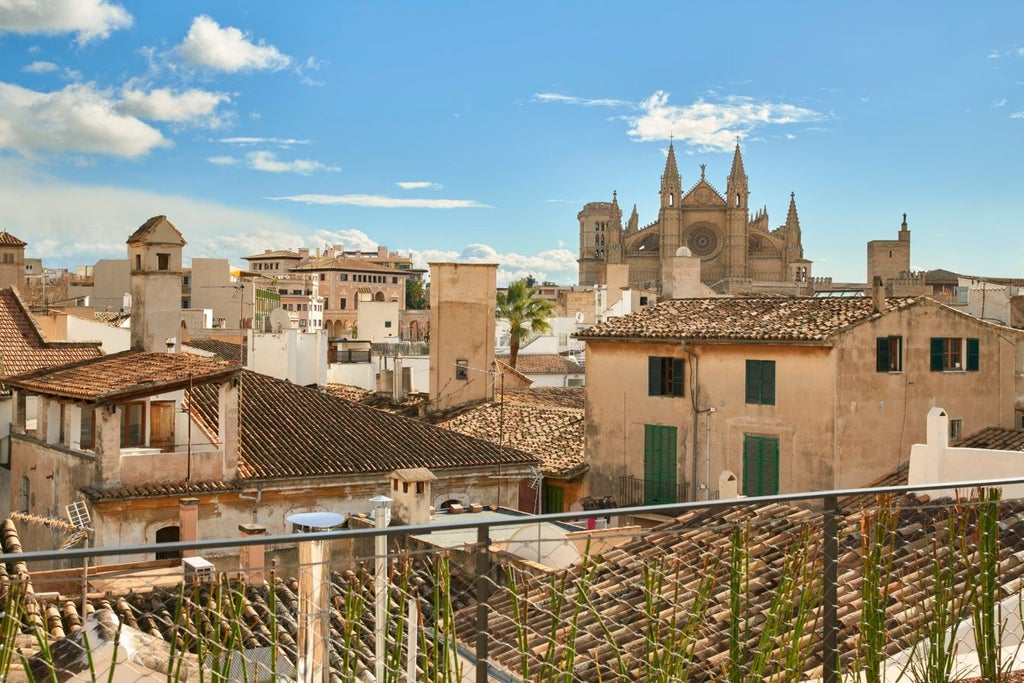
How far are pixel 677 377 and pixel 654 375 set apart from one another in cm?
63

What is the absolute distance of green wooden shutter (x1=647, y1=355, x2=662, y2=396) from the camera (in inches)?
944

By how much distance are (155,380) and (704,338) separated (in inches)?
446

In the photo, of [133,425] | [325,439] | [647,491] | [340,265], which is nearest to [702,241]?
[340,265]

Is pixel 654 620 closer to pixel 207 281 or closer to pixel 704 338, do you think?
pixel 704 338

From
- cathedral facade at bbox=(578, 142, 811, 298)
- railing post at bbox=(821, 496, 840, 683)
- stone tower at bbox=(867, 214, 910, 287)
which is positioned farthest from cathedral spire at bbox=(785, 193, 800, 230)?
railing post at bbox=(821, 496, 840, 683)

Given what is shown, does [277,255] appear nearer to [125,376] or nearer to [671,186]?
[671,186]

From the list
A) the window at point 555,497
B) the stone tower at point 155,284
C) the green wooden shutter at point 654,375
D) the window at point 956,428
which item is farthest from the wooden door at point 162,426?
the window at point 956,428

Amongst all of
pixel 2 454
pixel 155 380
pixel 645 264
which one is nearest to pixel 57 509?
pixel 155 380

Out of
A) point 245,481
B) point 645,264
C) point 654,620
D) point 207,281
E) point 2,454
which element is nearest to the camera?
point 654,620

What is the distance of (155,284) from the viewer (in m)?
20.4

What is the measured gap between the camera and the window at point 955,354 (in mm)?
22406

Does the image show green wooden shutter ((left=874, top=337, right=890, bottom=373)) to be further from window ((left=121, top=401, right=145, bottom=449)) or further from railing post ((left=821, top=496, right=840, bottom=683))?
railing post ((left=821, top=496, right=840, bottom=683))

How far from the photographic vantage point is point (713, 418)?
22859 millimetres

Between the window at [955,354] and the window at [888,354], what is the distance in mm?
1023
